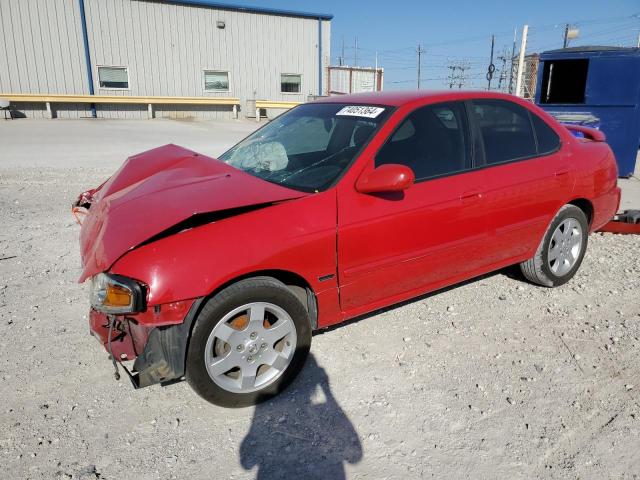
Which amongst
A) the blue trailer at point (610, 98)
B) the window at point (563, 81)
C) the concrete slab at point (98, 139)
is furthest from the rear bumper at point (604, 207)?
A: the concrete slab at point (98, 139)

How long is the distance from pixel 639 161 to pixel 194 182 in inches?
487

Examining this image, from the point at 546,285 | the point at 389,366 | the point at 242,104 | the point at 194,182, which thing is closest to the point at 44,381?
the point at 194,182

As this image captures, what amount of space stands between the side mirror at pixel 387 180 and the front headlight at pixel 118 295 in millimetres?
1408

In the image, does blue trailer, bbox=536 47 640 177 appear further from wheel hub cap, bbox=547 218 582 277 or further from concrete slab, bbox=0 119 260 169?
concrete slab, bbox=0 119 260 169

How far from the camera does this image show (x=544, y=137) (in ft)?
13.6

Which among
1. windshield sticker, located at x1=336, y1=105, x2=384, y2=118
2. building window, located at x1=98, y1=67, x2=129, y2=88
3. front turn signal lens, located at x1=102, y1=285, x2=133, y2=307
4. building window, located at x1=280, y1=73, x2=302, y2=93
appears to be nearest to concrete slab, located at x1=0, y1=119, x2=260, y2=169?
building window, located at x1=98, y1=67, x2=129, y2=88

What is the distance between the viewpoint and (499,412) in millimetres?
2783

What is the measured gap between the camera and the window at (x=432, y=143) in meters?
3.31

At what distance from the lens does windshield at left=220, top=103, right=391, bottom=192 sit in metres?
3.18

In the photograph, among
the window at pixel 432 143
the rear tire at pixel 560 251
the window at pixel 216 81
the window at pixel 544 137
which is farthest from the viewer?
the window at pixel 216 81

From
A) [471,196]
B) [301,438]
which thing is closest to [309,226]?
[301,438]

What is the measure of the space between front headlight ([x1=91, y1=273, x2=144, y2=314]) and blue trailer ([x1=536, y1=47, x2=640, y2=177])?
898 cm

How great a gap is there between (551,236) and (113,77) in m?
21.2

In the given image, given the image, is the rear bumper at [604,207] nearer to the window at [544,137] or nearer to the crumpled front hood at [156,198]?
the window at [544,137]
